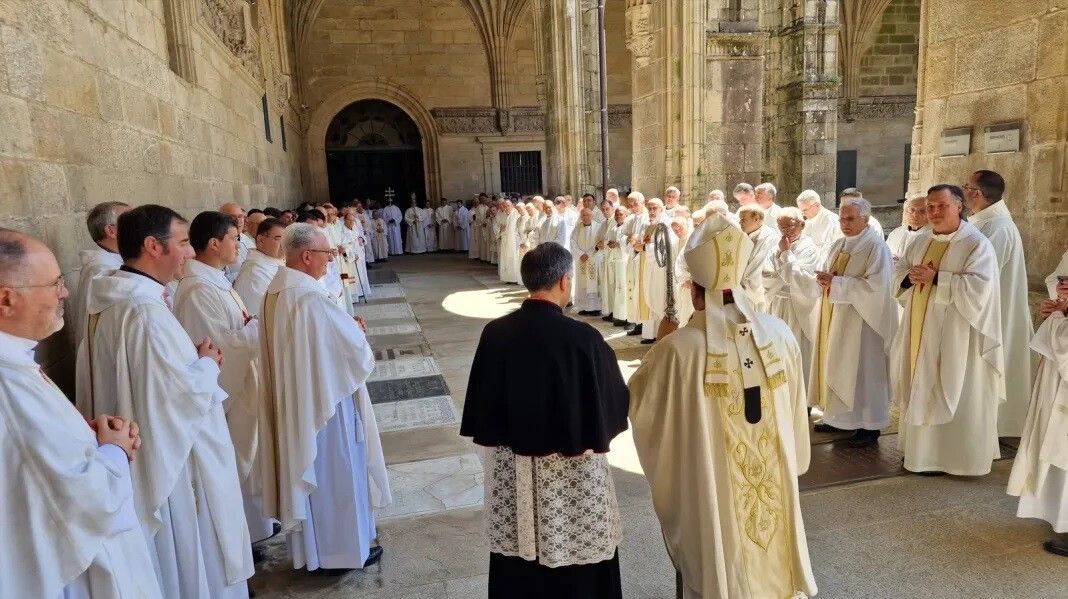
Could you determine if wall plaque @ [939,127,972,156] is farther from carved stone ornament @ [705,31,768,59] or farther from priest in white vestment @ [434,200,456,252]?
priest in white vestment @ [434,200,456,252]

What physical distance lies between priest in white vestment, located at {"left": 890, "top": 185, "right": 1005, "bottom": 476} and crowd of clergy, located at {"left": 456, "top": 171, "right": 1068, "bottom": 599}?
0.04 feet

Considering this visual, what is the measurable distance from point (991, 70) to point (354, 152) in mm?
19200

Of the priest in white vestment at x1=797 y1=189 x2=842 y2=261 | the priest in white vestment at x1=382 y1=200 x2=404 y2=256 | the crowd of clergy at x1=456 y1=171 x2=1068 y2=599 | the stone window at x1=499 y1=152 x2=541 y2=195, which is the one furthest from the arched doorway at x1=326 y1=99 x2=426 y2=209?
the crowd of clergy at x1=456 y1=171 x2=1068 y2=599

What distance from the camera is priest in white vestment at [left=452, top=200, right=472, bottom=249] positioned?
2034 centimetres

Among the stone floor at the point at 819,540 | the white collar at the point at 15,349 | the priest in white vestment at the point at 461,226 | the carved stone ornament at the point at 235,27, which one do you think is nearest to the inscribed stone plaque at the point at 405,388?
the stone floor at the point at 819,540

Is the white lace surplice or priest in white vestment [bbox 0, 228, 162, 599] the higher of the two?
priest in white vestment [bbox 0, 228, 162, 599]

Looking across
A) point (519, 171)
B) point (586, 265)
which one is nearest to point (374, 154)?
point (519, 171)

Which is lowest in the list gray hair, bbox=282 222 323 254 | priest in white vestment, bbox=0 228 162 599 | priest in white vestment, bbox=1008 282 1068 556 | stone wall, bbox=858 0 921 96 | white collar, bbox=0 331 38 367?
priest in white vestment, bbox=1008 282 1068 556

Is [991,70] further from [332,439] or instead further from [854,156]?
[854,156]

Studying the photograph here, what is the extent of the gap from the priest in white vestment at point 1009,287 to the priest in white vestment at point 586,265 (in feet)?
19.4

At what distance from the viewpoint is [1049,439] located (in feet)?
10.9

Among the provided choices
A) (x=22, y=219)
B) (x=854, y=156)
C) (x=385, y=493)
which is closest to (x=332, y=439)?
(x=385, y=493)

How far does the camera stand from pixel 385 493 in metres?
3.62

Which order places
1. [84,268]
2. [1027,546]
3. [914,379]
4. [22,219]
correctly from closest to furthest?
[22,219] → [84,268] → [1027,546] → [914,379]
